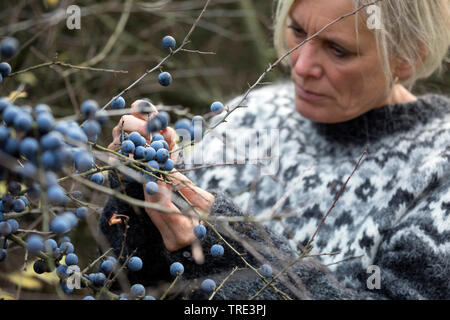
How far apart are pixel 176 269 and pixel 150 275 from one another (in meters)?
0.31

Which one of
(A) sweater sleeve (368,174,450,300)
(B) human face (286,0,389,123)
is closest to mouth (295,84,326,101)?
(B) human face (286,0,389,123)

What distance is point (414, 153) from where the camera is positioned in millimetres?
1359

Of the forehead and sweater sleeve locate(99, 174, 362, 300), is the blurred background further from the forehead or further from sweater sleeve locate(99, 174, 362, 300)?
the forehead

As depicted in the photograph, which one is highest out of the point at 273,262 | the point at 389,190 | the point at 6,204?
the point at 6,204

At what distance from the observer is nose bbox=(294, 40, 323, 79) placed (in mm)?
1287

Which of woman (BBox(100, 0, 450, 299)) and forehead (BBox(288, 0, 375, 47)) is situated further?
forehead (BBox(288, 0, 375, 47))

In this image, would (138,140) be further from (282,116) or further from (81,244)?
(81,244)

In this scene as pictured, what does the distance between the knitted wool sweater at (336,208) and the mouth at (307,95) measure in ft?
0.53

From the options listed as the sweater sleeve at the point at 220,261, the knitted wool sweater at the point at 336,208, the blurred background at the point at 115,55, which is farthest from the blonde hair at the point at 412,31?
the sweater sleeve at the point at 220,261

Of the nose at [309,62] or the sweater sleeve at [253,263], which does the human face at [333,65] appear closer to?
the nose at [309,62]

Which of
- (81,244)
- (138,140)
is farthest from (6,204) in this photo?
(81,244)

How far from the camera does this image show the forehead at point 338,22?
121 cm

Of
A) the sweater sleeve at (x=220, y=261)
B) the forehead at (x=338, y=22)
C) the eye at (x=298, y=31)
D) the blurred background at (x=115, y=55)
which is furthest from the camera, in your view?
the blurred background at (x=115, y=55)

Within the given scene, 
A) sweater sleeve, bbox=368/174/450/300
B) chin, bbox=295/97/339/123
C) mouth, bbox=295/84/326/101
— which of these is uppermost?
mouth, bbox=295/84/326/101
